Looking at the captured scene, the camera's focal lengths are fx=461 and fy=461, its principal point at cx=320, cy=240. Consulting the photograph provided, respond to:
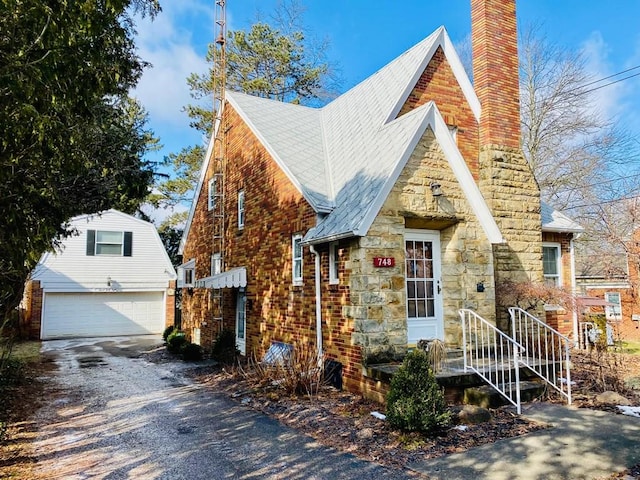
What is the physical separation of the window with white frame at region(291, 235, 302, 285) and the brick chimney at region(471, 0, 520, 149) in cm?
536

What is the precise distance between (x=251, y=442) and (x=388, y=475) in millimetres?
2016

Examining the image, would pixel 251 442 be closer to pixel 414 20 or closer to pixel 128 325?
pixel 128 325

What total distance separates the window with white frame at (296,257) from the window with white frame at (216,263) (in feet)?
16.3

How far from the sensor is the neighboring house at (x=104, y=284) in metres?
20.9

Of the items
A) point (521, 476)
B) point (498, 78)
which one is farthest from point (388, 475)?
point (498, 78)

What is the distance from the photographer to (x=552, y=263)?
13.5m

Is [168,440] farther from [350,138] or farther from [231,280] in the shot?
[350,138]

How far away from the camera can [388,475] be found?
4926 mm

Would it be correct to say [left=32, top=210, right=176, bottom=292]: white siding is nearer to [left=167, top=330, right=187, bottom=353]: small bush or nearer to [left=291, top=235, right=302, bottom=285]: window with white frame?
[left=167, top=330, right=187, bottom=353]: small bush

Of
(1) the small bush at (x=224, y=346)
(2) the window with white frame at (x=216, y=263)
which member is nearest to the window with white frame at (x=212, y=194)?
(2) the window with white frame at (x=216, y=263)

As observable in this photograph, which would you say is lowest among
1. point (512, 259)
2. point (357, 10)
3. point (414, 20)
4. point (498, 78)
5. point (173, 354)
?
point (173, 354)

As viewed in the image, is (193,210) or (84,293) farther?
(84,293)

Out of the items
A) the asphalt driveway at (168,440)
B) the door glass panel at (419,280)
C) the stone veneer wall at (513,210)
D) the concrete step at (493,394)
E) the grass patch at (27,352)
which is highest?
the stone veneer wall at (513,210)

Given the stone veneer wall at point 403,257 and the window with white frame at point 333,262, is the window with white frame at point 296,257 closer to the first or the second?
the window with white frame at point 333,262
